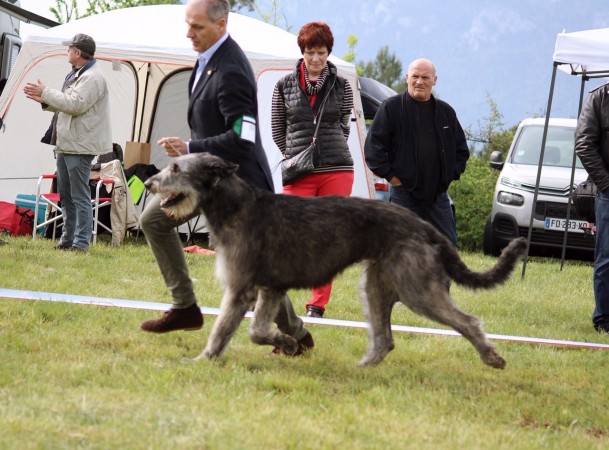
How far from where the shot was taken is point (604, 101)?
24.4 ft

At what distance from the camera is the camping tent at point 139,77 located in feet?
40.9

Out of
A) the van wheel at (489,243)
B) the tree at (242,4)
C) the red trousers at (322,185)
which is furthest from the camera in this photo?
the tree at (242,4)

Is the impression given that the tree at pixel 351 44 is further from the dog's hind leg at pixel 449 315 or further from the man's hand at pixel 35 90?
the dog's hind leg at pixel 449 315

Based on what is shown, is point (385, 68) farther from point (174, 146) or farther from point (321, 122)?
point (174, 146)

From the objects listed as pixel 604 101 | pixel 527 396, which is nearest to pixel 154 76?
pixel 604 101

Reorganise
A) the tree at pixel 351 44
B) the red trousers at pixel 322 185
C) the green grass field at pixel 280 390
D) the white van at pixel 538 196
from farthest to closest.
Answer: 1. the tree at pixel 351 44
2. the white van at pixel 538 196
3. the red trousers at pixel 322 185
4. the green grass field at pixel 280 390

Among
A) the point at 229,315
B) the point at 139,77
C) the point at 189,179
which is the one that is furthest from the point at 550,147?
the point at 189,179

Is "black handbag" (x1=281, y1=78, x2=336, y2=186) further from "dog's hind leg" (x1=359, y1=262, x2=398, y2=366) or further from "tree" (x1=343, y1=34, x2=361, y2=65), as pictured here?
"tree" (x1=343, y1=34, x2=361, y2=65)

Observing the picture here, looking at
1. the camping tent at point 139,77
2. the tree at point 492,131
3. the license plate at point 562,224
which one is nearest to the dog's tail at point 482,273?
the camping tent at point 139,77

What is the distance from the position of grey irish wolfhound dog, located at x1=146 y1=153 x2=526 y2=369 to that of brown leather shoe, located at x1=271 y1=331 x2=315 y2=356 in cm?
36

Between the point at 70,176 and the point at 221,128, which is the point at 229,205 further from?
the point at 70,176

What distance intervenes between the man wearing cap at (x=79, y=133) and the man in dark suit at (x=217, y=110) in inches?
204

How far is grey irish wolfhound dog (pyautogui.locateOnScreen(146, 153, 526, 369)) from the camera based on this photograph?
5.19 m

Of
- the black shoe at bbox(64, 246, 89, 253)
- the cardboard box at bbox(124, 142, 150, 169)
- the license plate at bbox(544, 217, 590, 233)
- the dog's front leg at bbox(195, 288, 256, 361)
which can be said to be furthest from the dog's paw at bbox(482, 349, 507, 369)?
the cardboard box at bbox(124, 142, 150, 169)
